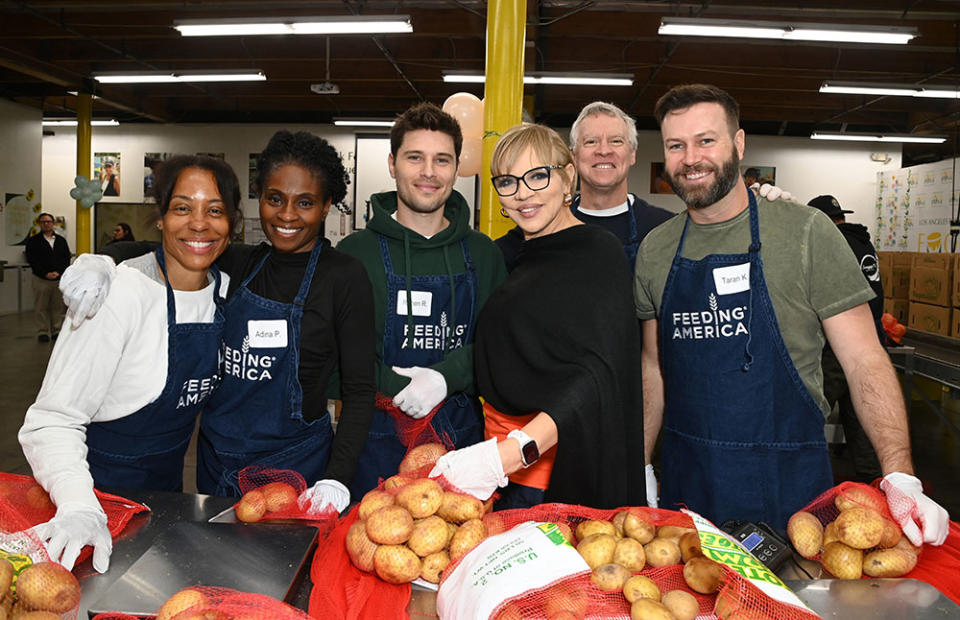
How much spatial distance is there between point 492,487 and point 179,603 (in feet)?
1.86

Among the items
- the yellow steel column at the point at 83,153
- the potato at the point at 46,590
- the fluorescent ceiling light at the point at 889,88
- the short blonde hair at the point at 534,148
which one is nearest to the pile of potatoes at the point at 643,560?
the potato at the point at 46,590

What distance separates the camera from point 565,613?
0.90 m

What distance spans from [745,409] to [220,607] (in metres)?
1.30

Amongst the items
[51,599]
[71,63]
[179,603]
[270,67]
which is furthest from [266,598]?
[71,63]

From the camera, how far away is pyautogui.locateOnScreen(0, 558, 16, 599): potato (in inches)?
36.0

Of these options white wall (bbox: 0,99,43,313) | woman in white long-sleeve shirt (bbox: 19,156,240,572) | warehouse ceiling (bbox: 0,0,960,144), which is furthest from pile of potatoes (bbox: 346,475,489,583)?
white wall (bbox: 0,99,43,313)

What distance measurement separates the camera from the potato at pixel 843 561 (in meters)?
1.16

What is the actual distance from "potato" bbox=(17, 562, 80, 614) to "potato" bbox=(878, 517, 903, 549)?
132 cm

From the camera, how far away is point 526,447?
137 cm

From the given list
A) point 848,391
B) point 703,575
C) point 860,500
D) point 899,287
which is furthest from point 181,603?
point 899,287

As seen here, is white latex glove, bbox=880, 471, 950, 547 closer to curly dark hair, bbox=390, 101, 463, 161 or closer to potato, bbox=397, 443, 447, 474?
potato, bbox=397, 443, 447, 474

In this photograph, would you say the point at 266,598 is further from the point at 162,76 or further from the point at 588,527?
the point at 162,76

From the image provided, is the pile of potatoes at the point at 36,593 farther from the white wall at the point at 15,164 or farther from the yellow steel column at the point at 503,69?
the white wall at the point at 15,164

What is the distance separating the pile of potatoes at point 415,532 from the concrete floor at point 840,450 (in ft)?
10.8
